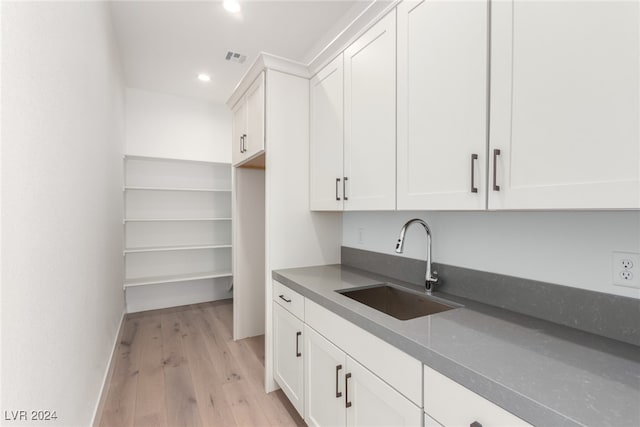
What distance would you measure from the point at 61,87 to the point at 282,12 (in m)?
1.71

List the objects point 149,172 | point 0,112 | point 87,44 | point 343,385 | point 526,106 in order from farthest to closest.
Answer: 1. point 149,172
2. point 87,44
3. point 343,385
4. point 526,106
5. point 0,112

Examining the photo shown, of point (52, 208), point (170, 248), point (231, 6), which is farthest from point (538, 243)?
point (170, 248)

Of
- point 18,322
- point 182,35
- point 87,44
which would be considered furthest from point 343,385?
point 182,35

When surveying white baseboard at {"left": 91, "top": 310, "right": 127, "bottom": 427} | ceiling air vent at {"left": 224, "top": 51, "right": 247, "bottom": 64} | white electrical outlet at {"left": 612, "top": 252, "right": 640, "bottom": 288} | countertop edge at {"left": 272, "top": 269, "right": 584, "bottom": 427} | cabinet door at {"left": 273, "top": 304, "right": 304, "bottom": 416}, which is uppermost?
ceiling air vent at {"left": 224, "top": 51, "right": 247, "bottom": 64}

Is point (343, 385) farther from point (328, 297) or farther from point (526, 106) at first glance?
point (526, 106)

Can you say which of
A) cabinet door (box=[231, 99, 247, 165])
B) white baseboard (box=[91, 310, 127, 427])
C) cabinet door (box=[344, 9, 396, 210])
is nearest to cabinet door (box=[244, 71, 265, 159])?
cabinet door (box=[231, 99, 247, 165])

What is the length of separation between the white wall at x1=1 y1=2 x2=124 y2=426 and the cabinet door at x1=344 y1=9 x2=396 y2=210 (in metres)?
1.33

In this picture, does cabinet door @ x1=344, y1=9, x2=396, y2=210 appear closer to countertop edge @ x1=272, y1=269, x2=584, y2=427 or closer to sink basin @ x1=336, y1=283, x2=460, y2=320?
sink basin @ x1=336, y1=283, x2=460, y2=320

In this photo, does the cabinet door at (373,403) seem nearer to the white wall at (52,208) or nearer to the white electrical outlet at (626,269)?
the white electrical outlet at (626,269)

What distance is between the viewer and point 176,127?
12.6 feet

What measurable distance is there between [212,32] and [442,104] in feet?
7.25

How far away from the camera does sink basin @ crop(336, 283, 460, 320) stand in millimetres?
1533

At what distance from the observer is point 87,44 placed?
1567 mm

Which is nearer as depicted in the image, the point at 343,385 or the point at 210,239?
the point at 343,385
